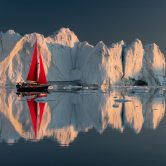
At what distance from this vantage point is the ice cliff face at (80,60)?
206 feet

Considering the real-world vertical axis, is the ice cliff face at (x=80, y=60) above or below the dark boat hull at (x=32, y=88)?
above

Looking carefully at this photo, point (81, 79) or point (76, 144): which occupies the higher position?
point (81, 79)

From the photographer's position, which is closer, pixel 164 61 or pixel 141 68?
pixel 141 68

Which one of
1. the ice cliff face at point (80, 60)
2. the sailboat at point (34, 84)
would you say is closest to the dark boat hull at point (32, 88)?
the sailboat at point (34, 84)

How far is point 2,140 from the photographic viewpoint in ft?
29.0

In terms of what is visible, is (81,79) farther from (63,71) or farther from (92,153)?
(92,153)

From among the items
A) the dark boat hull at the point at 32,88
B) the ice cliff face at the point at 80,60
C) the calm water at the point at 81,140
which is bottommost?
the calm water at the point at 81,140

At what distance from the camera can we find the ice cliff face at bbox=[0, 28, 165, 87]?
62906 mm

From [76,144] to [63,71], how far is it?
62.9 metres

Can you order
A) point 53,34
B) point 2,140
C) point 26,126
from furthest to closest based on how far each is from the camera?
point 53,34
point 26,126
point 2,140

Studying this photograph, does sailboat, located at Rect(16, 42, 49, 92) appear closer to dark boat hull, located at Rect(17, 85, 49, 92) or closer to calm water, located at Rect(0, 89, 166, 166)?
dark boat hull, located at Rect(17, 85, 49, 92)

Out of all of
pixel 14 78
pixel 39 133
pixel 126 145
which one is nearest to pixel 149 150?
pixel 126 145

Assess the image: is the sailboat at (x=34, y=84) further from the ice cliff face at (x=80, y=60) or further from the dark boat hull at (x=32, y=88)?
the ice cliff face at (x=80, y=60)

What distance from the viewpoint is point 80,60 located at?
244 feet
